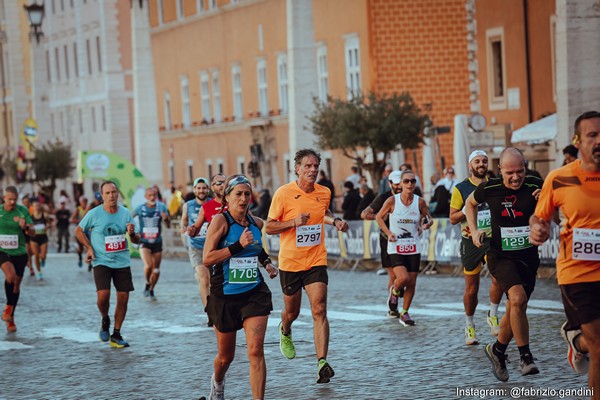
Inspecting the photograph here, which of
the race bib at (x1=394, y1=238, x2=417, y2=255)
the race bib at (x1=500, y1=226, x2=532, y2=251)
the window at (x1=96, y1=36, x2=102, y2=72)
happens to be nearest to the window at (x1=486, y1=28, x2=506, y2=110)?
the race bib at (x1=394, y1=238, x2=417, y2=255)

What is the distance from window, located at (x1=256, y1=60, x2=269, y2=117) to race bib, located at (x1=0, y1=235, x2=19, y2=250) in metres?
38.4

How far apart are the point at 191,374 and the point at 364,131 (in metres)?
26.2

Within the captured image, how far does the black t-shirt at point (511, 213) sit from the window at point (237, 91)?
49164 millimetres

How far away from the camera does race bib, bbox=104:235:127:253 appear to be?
58.5 ft

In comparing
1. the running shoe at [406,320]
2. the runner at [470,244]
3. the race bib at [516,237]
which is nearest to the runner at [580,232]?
the race bib at [516,237]

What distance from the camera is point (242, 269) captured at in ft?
38.8

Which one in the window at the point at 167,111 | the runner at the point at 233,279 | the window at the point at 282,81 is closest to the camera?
the runner at the point at 233,279

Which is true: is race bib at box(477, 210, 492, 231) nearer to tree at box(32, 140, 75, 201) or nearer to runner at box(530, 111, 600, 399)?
runner at box(530, 111, 600, 399)

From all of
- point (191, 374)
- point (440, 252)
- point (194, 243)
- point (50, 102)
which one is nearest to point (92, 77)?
point (50, 102)

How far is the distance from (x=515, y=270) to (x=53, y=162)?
2619 inches

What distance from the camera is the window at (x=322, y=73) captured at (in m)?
52.7

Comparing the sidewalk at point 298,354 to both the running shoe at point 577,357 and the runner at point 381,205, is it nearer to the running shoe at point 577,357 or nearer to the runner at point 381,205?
the runner at point 381,205

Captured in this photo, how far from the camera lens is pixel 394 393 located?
12.7 meters

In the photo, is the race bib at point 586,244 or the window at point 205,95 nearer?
the race bib at point 586,244
